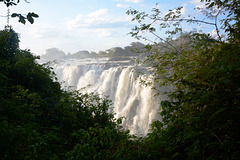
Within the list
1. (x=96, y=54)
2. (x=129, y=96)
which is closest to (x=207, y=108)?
(x=129, y=96)

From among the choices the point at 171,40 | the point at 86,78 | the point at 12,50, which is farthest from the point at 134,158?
the point at 86,78

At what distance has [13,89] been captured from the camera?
6816 mm

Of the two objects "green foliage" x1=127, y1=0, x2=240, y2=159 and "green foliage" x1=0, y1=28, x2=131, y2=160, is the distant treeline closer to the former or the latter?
"green foliage" x1=0, y1=28, x2=131, y2=160

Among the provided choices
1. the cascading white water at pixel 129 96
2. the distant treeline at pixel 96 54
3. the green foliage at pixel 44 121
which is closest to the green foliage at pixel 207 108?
the green foliage at pixel 44 121

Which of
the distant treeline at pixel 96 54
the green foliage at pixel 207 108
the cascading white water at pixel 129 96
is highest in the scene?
the distant treeline at pixel 96 54

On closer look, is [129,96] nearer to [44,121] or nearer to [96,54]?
[44,121]

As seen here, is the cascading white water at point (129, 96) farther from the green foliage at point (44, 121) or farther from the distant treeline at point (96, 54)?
the green foliage at point (44, 121)

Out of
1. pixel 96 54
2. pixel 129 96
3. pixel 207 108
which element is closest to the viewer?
pixel 207 108

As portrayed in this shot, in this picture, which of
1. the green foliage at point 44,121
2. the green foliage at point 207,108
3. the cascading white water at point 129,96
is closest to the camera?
the green foliage at point 207,108

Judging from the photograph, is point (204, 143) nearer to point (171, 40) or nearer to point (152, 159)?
point (152, 159)

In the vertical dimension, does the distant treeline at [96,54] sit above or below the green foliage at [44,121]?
above

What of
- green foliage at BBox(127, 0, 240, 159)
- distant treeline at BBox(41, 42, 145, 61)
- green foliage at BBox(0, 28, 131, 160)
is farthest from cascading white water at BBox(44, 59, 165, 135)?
green foliage at BBox(127, 0, 240, 159)

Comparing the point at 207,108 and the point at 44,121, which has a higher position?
the point at 44,121

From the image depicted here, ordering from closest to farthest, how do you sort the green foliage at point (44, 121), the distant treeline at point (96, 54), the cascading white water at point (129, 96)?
1. the green foliage at point (44, 121)
2. the cascading white water at point (129, 96)
3. the distant treeline at point (96, 54)
